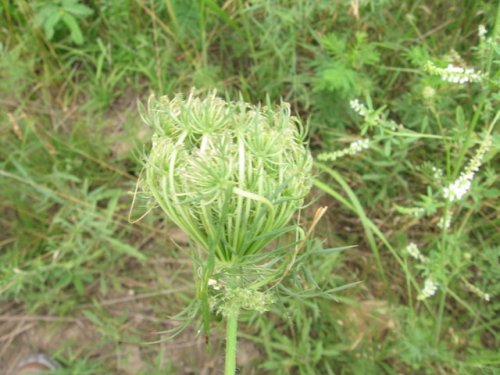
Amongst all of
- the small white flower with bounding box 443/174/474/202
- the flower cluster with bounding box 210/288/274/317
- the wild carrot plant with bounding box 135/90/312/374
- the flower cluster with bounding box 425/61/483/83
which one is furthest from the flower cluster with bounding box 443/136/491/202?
the flower cluster with bounding box 210/288/274/317

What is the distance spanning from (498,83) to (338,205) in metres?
1.54

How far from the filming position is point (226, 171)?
127 cm

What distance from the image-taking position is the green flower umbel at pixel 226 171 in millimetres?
1284

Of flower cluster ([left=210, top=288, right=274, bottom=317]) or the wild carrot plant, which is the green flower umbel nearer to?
the wild carrot plant

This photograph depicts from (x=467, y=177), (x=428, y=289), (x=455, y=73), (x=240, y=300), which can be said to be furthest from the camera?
(x=428, y=289)

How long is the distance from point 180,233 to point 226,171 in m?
2.02

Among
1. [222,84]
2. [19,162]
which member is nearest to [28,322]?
[19,162]

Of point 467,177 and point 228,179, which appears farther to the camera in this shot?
point 467,177

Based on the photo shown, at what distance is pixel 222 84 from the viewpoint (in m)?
3.14

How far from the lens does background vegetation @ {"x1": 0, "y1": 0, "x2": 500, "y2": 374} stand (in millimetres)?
2746

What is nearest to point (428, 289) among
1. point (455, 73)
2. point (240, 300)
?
point (455, 73)

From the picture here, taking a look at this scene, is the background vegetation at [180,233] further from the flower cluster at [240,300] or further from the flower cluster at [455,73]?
the flower cluster at [240,300]

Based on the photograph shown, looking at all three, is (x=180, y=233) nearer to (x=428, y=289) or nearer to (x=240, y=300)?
(x=428, y=289)

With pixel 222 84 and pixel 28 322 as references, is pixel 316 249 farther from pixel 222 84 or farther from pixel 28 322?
pixel 28 322
